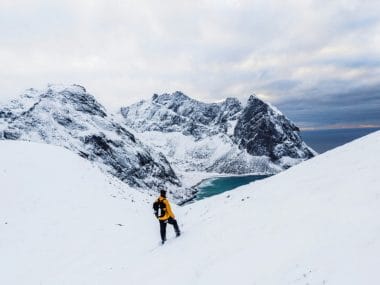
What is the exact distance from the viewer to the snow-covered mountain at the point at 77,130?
156375 mm

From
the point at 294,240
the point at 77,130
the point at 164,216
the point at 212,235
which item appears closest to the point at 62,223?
the point at 164,216

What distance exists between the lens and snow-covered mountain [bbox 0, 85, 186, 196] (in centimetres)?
15638

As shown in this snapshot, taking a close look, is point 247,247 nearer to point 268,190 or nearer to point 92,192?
point 268,190

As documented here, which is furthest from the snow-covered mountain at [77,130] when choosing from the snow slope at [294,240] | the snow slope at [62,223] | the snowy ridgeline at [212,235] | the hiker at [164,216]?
the snow slope at [294,240]

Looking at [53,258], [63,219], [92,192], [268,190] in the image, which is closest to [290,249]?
[268,190]

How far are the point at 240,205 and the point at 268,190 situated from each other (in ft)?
7.51

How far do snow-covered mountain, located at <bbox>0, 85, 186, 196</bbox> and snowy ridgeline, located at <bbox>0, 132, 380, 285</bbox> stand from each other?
13304cm

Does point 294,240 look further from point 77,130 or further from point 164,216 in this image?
point 77,130

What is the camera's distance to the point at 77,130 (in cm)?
16888

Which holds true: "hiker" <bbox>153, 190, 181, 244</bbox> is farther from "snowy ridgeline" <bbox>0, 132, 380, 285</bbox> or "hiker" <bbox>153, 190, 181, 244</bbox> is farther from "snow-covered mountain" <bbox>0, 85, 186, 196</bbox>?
"snow-covered mountain" <bbox>0, 85, 186, 196</bbox>

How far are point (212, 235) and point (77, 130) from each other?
561 ft

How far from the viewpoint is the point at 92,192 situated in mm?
28375

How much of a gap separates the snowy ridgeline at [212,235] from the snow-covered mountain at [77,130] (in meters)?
133

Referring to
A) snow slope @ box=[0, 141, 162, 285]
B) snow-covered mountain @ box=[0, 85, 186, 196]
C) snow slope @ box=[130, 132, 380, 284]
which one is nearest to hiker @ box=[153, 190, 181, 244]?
snow slope @ box=[130, 132, 380, 284]
